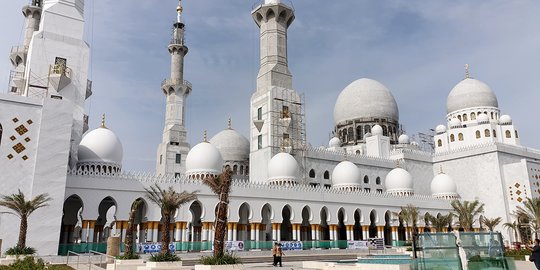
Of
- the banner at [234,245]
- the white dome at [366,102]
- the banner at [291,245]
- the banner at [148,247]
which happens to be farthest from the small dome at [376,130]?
the banner at [148,247]

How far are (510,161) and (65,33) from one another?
4161cm

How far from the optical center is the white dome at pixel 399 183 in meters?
40.3

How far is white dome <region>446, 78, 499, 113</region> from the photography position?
4866 centimetres

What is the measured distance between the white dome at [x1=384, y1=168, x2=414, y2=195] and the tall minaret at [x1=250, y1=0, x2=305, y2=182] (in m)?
10.1

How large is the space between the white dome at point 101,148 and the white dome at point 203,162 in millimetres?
5377

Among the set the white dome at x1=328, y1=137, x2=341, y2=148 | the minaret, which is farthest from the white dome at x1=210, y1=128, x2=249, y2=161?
the minaret

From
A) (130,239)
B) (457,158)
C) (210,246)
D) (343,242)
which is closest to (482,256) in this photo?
(130,239)

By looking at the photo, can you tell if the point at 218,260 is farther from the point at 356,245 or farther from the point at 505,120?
the point at 505,120

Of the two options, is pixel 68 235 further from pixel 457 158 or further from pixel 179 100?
pixel 457 158

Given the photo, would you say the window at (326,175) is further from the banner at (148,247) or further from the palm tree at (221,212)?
the palm tree at (221,212)

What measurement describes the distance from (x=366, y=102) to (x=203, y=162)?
84.0ft

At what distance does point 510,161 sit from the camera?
142 ft

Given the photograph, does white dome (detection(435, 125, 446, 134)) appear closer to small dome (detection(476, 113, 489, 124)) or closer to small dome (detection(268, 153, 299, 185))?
small dome (detection(476, 113, 489, 124))

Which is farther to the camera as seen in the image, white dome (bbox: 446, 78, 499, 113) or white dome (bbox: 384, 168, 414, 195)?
white dome (bbox: 446, 78, 499, 113)
